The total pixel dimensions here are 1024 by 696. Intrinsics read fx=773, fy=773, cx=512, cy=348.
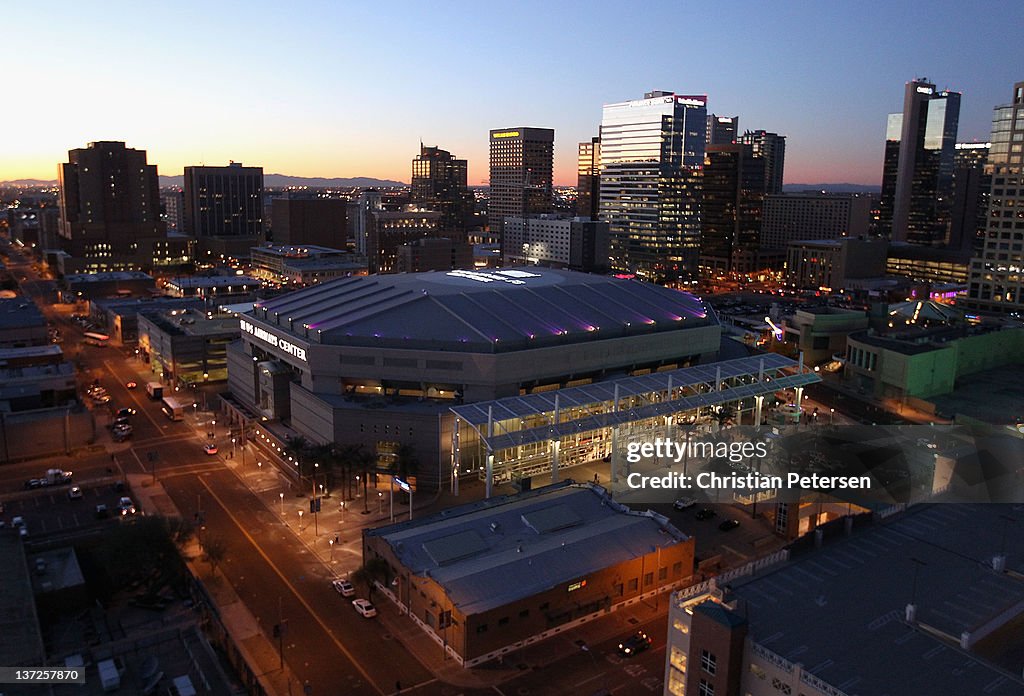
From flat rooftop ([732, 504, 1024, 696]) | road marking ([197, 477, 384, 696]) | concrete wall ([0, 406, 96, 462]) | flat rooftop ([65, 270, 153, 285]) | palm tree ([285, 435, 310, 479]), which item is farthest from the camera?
flat rooftop ([65, 270, 153, 285])

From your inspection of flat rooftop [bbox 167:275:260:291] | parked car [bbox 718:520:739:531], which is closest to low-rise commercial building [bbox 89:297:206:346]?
flat rooftop [bbox 167:275:260:291]

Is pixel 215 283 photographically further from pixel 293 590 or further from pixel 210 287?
pixel 293 590

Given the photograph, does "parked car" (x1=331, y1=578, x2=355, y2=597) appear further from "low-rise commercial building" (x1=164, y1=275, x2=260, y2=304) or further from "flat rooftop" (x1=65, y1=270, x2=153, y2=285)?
"flat rooftop" (x1=65, y1=270, x2=153, y2=285)

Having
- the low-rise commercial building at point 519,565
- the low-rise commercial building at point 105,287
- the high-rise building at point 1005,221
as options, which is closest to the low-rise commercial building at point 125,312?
the low-rise commercial building at point 105,287

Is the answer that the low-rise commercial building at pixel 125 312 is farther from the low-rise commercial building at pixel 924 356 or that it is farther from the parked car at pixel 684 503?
the low-rise commercial building at pixel 924 356

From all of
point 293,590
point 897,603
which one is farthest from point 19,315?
point 897,603

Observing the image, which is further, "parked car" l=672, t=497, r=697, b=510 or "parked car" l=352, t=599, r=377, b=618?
"parked car" l=672, t=497, r=697, b=510
